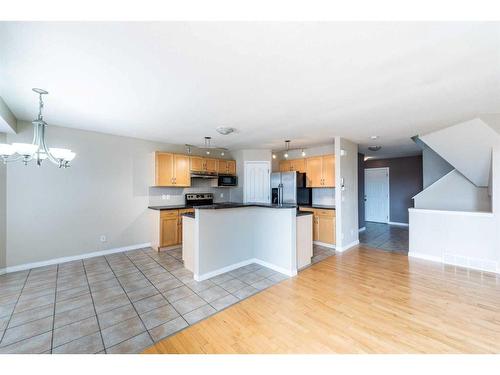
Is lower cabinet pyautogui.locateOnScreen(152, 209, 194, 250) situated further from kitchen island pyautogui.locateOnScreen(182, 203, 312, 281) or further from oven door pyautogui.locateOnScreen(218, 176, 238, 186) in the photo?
oven door pyautogui.locateOnScreen(218, 176, 238, 186)

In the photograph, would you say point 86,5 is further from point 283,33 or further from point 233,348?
point 233,348

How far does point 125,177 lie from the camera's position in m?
4.48

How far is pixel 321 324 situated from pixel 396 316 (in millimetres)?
830

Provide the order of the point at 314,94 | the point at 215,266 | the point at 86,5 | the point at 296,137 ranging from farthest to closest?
the point at 296,137 < the point at 215,266 < the point at 314,94 < the point at 86,5

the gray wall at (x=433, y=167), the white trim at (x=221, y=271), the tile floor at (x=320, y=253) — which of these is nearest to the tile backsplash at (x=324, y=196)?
the tile floor at (x=320, y=253)

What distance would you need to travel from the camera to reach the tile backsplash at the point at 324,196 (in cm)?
530

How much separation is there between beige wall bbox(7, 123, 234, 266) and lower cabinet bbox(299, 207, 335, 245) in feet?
12.8

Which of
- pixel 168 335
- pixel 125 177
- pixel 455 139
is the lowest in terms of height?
pixel 168 335

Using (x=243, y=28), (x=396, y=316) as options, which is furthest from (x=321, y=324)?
(x=243, y=28)

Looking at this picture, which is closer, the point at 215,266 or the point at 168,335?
the point at 168,335

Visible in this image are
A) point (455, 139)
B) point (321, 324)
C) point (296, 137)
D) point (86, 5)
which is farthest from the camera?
point (296, 137)

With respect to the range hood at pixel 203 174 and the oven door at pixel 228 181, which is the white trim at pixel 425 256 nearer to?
the oven door at pixel 228 181

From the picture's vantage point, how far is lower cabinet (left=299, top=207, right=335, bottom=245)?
4.66 meters

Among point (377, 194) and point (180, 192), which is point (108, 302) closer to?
point (180, 192)
